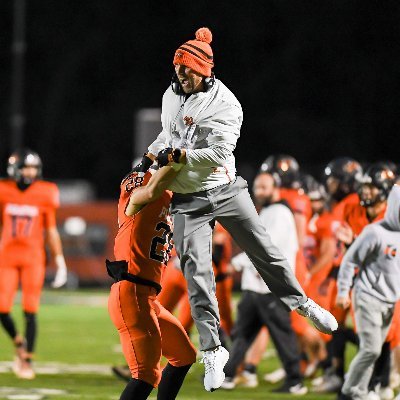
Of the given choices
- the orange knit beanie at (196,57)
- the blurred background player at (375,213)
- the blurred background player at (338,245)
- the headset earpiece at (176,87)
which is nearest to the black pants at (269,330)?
the blurred background player at (338,245)

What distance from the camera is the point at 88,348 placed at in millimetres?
12383

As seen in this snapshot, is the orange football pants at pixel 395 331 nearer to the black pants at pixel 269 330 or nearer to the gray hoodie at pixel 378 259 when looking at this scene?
the gray hoodie at pixel 378 259

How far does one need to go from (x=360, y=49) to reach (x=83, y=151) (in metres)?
12.2

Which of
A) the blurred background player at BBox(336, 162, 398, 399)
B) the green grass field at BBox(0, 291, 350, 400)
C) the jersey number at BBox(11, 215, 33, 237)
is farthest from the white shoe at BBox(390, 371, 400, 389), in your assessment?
the jersey number at BBox(11, 215, 33, 237)

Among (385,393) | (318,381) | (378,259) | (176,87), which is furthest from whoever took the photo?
(318,381)

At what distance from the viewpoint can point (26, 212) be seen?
34.0ft

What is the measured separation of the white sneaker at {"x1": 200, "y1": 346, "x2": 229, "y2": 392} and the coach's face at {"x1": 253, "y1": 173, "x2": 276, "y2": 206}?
298 cm

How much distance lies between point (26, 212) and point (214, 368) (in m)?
4.46

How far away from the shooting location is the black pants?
9.16 metres

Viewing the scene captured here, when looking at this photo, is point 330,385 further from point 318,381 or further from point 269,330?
point 269,330

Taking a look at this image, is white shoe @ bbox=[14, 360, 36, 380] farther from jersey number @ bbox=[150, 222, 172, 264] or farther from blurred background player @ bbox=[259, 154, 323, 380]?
jersey number @ bbox=[150, 222, 172, 264]

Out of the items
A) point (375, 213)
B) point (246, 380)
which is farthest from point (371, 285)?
point (246, 380)

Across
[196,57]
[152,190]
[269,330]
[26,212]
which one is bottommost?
[269,330]

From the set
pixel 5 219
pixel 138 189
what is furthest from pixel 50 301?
pixel 138 189
